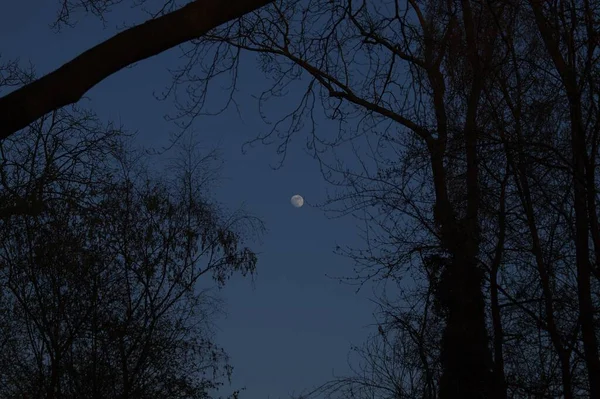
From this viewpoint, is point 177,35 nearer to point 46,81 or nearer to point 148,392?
point 46,81

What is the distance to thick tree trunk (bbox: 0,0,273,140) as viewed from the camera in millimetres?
4598

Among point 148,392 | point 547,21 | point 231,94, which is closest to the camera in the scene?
point 547,21

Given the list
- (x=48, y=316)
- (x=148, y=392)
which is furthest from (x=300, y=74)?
(x=148, y=392)

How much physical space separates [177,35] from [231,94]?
362 cm

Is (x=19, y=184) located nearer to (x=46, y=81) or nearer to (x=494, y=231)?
(x=494, y=231)

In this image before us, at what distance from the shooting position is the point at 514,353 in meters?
11.2

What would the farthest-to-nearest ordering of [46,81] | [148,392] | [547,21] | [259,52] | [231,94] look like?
[148,392] → [259,52] → [231,94] → [547,21] → [46,81]

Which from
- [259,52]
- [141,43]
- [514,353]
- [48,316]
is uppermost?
[259,52]

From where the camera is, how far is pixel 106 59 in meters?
4.71

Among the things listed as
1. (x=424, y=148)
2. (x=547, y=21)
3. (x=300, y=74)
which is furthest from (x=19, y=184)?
(x=547, y=21)

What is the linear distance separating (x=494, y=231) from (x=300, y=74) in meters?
3.72

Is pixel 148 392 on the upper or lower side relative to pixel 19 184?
lower

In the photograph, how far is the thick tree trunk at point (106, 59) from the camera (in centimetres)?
460

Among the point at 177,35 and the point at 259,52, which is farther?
the point at 259,52
